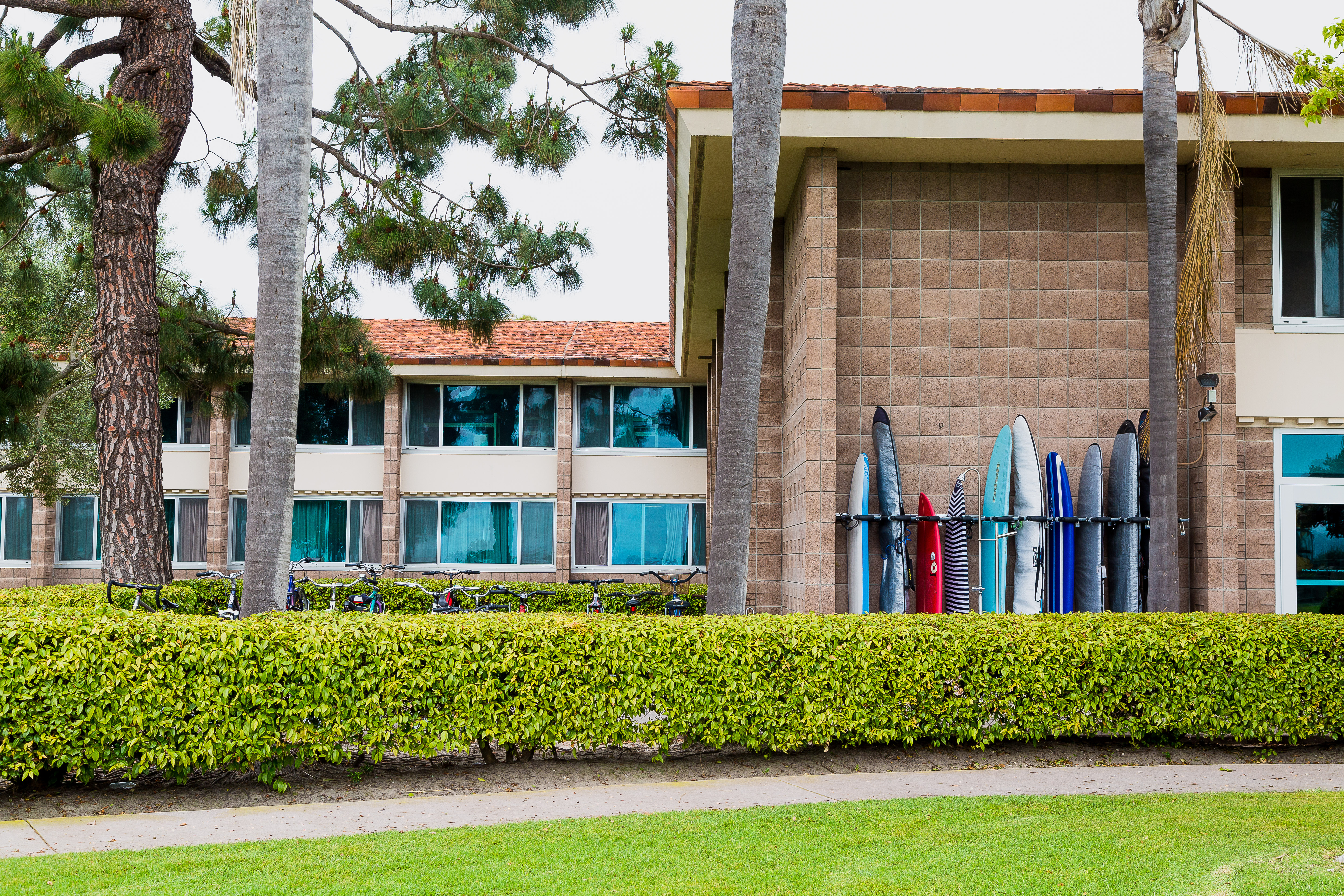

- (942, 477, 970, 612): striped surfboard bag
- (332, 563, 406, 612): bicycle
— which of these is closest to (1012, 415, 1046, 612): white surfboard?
(942, 477, 970, 612): striped surfboard bag

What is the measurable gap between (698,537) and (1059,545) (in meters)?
12.3

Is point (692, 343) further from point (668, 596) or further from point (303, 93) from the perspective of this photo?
point (303, 93)

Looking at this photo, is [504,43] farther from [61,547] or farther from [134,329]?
[61,547]

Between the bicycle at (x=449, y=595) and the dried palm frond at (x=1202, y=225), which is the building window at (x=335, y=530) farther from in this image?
the dried palm frond at (x=1202, y=225)

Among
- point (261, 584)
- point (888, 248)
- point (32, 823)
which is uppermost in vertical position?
point (888, 248)

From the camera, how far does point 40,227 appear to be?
1509cm

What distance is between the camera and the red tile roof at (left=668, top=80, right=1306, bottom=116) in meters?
9.12

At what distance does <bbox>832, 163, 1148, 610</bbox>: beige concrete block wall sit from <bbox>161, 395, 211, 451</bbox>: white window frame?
607 inches

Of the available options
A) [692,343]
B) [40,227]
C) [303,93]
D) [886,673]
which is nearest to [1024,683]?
[886,673]

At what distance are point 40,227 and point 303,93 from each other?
369 inches

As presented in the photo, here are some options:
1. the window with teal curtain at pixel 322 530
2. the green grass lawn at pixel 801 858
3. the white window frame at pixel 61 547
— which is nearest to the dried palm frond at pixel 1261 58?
the green grass lawn at pixel 801 858

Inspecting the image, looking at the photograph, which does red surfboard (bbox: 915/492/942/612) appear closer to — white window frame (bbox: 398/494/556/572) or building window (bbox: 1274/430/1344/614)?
building window (bbox: 1274/430/1344/614)

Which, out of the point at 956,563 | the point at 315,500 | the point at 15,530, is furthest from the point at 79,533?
the point at 956,563

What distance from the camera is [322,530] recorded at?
69.8 ft
